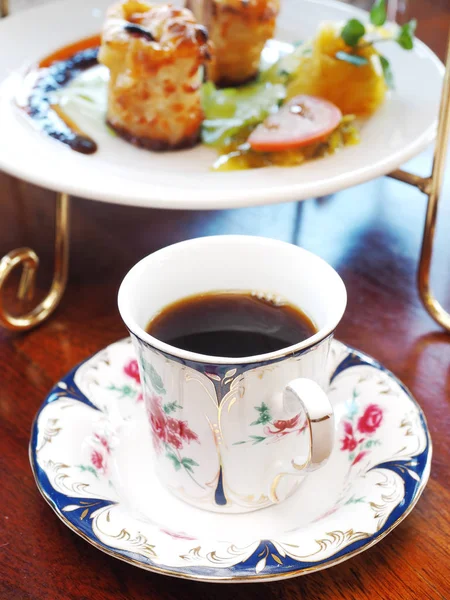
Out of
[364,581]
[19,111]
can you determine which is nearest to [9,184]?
[19,111]

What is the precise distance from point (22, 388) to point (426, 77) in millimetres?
535

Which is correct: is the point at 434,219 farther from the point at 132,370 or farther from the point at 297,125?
the point at 132,370

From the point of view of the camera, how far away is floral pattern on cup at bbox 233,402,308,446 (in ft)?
1.30

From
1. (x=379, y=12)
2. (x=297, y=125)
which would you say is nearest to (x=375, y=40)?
(x=379, y=12)

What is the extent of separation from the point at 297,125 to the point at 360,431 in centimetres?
34

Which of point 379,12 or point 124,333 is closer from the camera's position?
point 124,333

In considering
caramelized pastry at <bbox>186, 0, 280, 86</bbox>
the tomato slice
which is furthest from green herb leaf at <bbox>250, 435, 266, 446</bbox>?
caramelized pastry at <bbox>186, 0, 280, 86</bbox>

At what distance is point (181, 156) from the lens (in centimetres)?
71

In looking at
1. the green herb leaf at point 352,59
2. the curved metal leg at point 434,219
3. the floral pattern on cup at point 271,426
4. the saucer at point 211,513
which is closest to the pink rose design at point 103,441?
the saucer at point 211,513

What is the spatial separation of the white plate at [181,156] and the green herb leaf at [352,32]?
2.8 inches

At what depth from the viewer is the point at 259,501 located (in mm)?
426

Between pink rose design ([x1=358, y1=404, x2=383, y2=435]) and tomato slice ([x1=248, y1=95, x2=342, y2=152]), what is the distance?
29cm

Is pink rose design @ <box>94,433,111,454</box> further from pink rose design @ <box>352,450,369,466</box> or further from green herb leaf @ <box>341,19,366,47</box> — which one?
green herb leaf @ <box>341,19,366,47</box>

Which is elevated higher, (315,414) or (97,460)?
(315,414)
